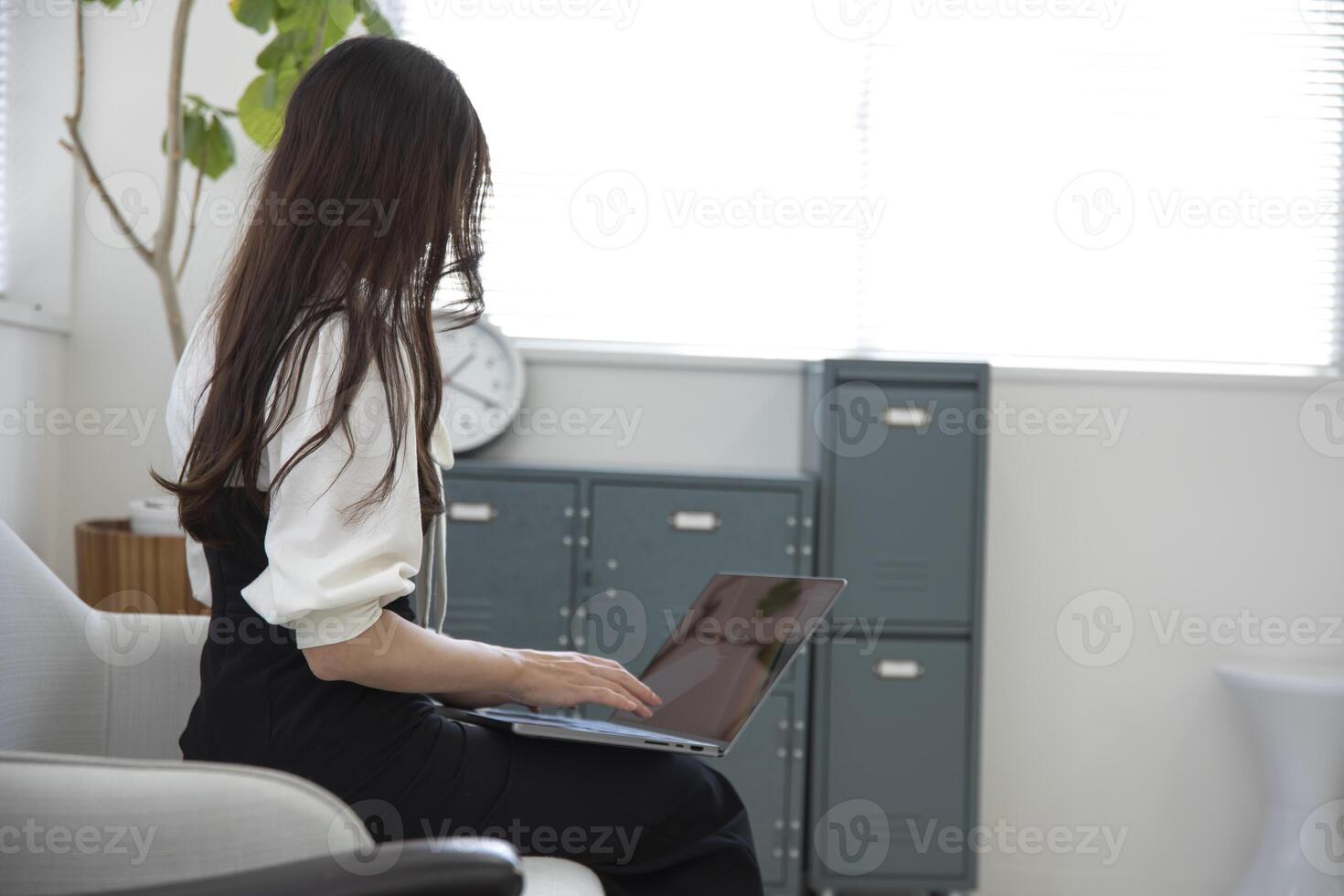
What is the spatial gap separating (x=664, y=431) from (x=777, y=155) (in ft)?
2.70

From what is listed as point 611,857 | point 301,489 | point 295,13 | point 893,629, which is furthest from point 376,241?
point 893,629

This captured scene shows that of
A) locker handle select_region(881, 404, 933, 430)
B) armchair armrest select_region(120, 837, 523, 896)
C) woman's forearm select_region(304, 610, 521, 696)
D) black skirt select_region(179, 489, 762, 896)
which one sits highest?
locker handle select_region(881, 404, 933, 430)

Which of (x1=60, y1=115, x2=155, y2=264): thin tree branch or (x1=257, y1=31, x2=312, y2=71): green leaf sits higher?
(x1=257, y1=31, x2=312, y2=71): green leaf

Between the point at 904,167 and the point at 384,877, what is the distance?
9.16 ft

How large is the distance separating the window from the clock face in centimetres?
20

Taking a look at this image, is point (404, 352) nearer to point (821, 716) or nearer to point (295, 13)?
point (295, 13)

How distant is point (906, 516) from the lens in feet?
8.77

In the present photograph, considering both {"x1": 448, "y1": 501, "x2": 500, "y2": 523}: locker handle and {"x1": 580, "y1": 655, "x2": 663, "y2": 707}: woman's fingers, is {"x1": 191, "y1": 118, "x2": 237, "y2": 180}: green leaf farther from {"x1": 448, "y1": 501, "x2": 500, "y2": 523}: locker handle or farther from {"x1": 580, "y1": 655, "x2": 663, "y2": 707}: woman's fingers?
{"x1": 580, "y1": 655, "x2": 663, "y2": 707}: woman's fingers

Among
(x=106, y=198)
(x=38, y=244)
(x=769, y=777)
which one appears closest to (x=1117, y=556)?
(x=769, y=777)

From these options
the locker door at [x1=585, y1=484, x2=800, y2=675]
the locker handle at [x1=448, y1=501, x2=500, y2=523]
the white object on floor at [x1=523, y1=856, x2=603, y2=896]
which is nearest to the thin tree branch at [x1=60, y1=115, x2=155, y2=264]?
the locker handle at [x1=448, y1=501, x2=500, y2=523]

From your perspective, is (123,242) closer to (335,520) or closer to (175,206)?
(175,206)

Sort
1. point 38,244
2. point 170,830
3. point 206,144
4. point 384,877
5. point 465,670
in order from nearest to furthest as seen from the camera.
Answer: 1. point 384,877
2. point 170,830
3. point 465,670
4. point 206,144
5. point 38,244

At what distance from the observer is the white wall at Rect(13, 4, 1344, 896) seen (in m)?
3.10

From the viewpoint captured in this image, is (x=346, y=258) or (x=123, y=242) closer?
(x=346, y=258)
